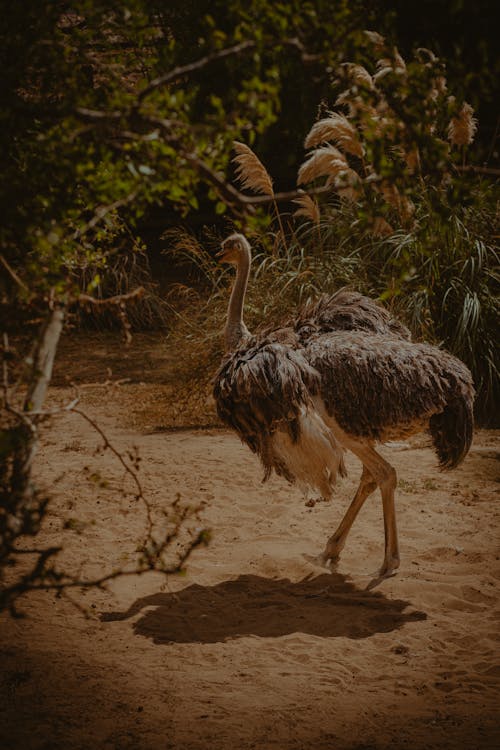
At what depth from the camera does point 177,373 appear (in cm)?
783

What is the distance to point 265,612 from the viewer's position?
4309 millimetres

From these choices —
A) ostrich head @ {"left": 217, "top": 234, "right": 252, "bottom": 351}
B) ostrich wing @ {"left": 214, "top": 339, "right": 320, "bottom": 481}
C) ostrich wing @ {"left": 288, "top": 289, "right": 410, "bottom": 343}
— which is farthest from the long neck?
ostrich wing @ {"left": 214, "top": 339, "right": 320, "bottom": 481}

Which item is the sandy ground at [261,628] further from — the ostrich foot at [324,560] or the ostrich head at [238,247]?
the ostrich head at [238,247]

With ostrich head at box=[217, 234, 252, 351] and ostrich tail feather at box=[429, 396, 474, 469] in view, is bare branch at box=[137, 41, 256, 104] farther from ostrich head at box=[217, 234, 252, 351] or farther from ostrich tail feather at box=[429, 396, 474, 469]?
ostrich head at box=[217, 234, 252, 351]

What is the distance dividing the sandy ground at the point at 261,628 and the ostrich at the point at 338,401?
51 cm

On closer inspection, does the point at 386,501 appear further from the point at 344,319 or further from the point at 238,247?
the point at 238,247

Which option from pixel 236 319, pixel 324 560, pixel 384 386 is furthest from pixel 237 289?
pixel 324 560

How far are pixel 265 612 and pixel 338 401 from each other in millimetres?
1205

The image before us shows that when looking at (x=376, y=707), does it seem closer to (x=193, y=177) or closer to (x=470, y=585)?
(x=470, y=585)

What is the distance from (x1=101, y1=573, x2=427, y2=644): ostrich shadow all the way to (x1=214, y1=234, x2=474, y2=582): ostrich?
33 centimetres

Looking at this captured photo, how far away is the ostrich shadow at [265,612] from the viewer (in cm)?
412

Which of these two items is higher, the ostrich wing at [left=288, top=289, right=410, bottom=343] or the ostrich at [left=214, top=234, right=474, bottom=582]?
the ostrich wing at [left=288, top=289, right=410, bottom=343]

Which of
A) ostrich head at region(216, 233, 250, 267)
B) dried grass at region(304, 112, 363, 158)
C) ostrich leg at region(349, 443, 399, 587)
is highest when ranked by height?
dried grass at region(304, 112, 363, 158)

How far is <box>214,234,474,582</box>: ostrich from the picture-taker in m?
4.39
